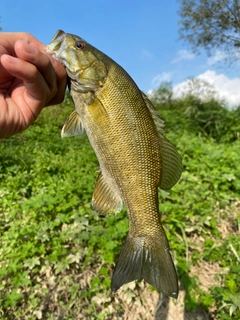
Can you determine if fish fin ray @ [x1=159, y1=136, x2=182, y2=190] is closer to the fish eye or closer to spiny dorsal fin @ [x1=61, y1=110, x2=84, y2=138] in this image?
spiny dorsal fin @ [x1=61, y1=110, x2=84, y2=138]

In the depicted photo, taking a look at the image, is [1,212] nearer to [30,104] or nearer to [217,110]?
[30,104]

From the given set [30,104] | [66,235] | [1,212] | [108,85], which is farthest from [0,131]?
[1,212]

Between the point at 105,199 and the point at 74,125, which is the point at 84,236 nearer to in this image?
the point at 105,199

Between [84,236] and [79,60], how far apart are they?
221 centimetres

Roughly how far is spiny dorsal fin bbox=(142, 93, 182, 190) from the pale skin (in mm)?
455

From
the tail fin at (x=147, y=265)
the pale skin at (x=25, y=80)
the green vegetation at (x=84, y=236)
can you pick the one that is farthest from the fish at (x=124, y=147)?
the green vegetation at (x=84, y=236)

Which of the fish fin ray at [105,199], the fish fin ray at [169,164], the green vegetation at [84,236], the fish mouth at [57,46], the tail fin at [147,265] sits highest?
the fish mouth at [57,46]

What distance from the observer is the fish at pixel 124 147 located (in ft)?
4.83

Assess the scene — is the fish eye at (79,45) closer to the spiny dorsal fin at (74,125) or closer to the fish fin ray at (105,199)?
the spiny dorsal fin at (74,125)

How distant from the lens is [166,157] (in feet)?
5.12

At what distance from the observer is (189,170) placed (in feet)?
Answer: 16.2

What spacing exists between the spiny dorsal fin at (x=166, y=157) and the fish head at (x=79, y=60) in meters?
0.25

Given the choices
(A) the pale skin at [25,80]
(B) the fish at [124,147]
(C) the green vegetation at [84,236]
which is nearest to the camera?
(A) the pale skin at [25,80]

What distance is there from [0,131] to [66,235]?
1989 millimetres
